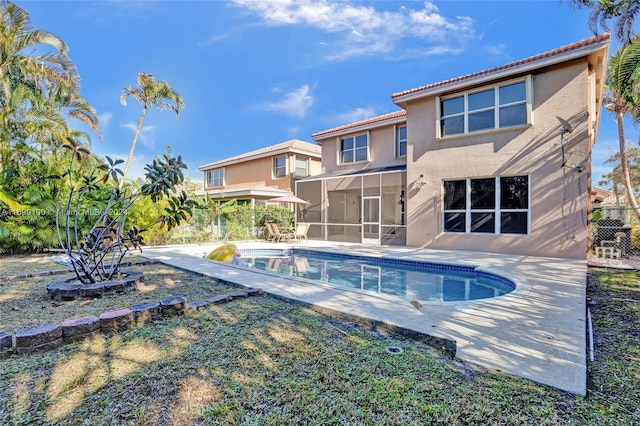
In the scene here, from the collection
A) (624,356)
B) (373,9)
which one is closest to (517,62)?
(373,9)

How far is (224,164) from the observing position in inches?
1209

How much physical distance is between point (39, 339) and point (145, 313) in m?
1.22

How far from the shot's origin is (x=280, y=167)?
26.0 meters

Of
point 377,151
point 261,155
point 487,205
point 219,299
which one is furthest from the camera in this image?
point 261,155

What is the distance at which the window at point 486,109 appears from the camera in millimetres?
12703

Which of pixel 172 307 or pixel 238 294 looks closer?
pixel 172 307

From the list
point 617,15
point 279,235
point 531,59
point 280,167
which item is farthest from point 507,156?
point 280,167

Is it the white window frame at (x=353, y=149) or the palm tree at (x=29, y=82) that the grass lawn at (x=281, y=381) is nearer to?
the palm tree at (x=29, y=82)

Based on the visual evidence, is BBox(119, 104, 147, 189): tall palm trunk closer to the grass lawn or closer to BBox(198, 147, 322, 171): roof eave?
BBox(198, 147, 322, 171): roof eave

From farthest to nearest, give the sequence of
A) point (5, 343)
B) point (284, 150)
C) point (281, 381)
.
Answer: point (284, 150) < point (5, 343) < point (281, 381)

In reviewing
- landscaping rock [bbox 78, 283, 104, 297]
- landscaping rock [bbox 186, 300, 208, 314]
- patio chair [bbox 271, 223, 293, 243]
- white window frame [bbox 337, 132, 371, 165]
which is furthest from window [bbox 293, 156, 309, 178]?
landscaping rock [bbox 186, 300, 208, 314]

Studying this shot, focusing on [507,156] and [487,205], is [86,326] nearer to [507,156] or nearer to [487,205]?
[487,205]

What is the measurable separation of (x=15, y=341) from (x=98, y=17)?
2049 cm

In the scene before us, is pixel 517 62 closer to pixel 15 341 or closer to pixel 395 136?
pixel 395 136
